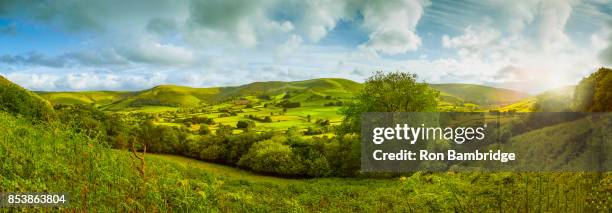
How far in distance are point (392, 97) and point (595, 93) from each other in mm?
24883

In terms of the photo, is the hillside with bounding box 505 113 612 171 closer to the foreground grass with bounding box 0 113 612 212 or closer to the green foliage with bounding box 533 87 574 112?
the foreground grass with bounding box 0 113 612 212

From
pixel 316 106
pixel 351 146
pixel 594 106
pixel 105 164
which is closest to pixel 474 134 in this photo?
pixel 351 146

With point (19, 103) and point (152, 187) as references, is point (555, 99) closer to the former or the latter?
point (152, 187)

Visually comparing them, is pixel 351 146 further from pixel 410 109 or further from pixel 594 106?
pixel 594 106

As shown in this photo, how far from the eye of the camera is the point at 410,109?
48969 mm

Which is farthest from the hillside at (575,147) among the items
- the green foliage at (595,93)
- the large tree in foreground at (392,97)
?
the large tree in foreground at (392,97)

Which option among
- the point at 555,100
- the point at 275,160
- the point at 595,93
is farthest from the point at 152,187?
the point at 275,160

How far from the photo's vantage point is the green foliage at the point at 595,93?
947 inches

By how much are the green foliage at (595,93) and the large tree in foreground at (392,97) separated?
881 inches

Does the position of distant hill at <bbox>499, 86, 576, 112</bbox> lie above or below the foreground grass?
above

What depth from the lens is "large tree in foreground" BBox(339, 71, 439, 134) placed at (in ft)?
160

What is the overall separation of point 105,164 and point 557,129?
21.8 meters

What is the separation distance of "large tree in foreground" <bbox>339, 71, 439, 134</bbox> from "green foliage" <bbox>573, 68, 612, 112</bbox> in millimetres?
22379

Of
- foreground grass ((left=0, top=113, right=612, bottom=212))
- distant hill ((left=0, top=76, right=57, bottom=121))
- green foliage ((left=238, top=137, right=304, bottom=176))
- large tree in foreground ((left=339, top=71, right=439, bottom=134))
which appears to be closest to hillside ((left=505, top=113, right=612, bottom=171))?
foreground grass ((left=0, top=113, right=612, bottom=212))
